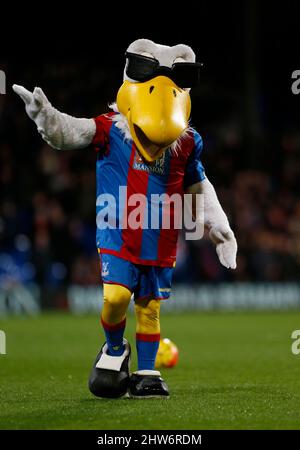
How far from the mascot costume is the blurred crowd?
818cm

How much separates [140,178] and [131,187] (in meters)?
0.08

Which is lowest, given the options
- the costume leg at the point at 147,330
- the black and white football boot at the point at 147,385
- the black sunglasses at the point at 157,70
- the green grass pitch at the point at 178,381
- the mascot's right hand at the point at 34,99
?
the green grass pitch at the point at 178,381

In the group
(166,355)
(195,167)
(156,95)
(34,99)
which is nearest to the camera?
(34,99)

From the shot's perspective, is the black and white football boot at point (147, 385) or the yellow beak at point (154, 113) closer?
the yellow beak at point (154, 113)

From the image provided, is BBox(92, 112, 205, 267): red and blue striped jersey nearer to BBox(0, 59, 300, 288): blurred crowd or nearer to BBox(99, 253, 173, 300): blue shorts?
BBox(99, 253, 173, 300): blue shorts

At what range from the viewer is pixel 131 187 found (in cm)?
580

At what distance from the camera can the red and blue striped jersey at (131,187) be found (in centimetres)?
577

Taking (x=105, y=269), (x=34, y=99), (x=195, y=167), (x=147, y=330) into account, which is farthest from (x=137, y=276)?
(x=34, y=99)

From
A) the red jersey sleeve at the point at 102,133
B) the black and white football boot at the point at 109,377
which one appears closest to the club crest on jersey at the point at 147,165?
the red jersey sleeve at the point at 102,133

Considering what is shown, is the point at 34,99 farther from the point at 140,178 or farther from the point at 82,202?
the point at 82,202

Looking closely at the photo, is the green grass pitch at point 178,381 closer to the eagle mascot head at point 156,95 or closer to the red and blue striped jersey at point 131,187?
the red and blue striped jersey at point 131,187

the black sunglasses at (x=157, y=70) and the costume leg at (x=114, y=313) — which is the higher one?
the black sunglasses at (x=157, y=70)

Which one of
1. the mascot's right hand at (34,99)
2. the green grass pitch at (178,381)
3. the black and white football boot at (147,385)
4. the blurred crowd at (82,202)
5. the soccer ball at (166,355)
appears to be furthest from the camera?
the blurred crowd at (82,202)

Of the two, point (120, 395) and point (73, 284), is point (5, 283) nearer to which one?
point (73, 284)
